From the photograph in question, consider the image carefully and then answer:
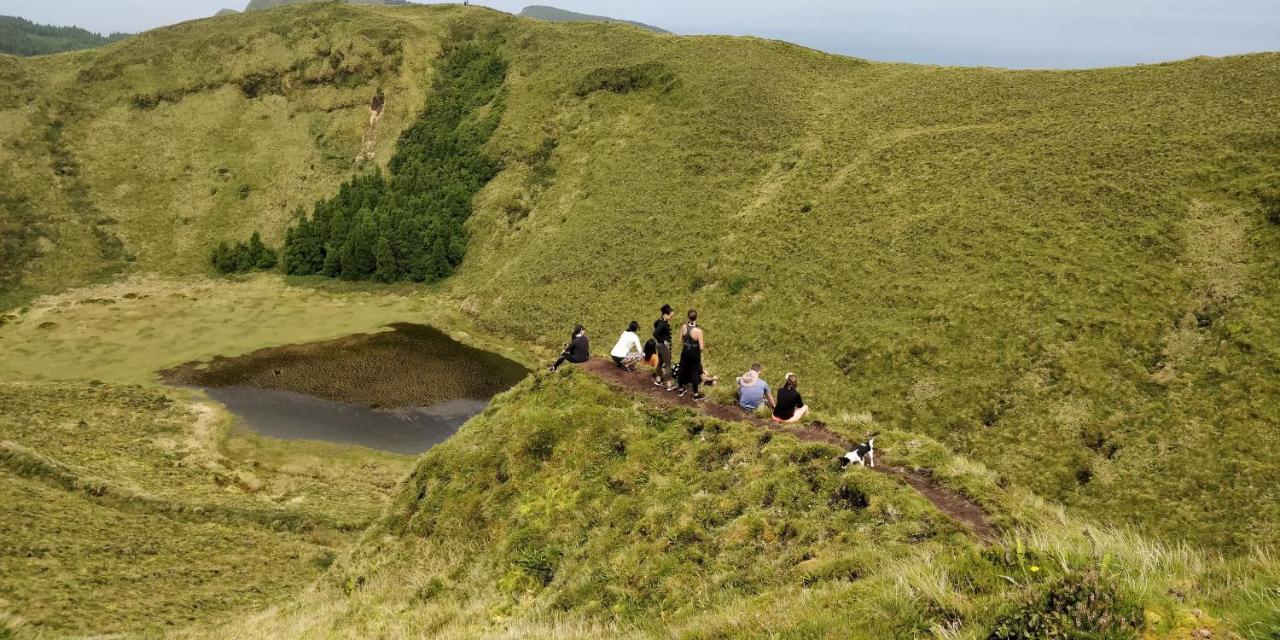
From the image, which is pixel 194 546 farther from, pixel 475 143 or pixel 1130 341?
pixel 475 143

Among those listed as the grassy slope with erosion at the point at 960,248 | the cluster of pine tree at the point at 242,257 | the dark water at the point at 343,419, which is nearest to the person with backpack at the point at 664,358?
the grassy slope with erosion at the point at 960,248

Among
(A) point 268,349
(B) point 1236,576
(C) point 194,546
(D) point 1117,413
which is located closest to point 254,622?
(C) point 194,546

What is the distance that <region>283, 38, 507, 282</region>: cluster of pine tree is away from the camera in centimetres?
8369

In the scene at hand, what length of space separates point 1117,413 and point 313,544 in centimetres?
3974

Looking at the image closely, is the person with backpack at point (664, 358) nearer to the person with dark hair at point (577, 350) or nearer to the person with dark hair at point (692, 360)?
the person with dark hair at point (692, 360)

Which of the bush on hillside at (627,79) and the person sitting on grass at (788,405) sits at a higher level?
the bush on hillside at (627,79)

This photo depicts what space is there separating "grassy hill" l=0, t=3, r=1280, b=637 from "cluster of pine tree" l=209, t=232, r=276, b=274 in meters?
3.11

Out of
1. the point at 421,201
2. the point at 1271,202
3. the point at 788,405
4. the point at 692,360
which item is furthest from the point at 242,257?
the point at 1271,202

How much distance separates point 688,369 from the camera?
24000 millimetres

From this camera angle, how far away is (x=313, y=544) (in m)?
31.2

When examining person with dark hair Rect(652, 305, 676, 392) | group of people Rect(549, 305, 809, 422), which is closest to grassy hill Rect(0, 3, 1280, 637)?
group of people Rect(549, 305, 809, 422)

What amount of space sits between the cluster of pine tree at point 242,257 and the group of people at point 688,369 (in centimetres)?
7513

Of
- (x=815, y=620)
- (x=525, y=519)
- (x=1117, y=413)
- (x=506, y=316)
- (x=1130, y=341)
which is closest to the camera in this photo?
(x=815, y=620)

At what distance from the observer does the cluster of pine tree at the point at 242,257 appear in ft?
283
